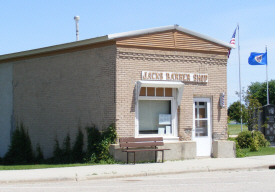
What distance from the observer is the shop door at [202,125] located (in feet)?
52.9

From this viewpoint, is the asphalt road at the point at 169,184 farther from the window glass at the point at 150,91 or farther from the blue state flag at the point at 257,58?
the blue state flag at the point at 257,58

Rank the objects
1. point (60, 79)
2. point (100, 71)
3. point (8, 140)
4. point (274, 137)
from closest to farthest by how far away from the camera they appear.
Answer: point (100, 71) → point (60, 79) → point (8, 140) → point (274, 137)

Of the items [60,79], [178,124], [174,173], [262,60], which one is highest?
[262,60]

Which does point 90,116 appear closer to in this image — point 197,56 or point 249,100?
point 197,56

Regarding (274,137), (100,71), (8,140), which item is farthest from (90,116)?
(274,137)

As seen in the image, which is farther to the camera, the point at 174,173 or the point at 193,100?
the point at 193,100

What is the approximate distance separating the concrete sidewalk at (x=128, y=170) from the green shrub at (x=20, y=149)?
18.3 ft

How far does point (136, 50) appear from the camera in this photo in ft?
49.3

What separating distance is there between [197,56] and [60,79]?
5724mm

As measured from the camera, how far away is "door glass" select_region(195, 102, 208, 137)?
16188mm

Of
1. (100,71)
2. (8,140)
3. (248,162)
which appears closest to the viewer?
(248,162)

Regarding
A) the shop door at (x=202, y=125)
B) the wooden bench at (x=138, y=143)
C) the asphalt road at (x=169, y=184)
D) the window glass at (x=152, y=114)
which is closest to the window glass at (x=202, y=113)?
the shop door at (x=202, y=125)

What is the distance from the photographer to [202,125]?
16.3 m

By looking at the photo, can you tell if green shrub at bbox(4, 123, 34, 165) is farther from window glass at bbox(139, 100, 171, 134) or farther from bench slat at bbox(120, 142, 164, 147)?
window glass at bbox(139, 100, 171, 134)
